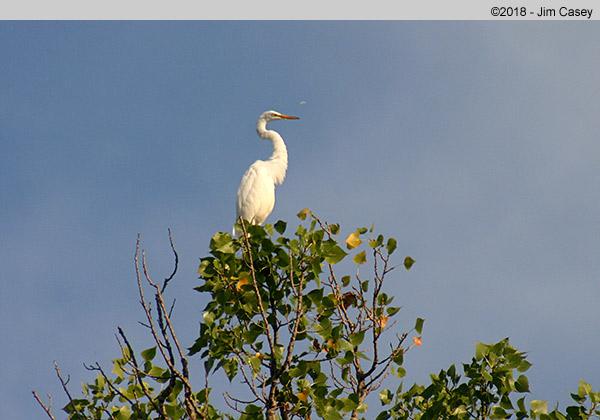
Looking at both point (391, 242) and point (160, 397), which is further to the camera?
point (391, 242)

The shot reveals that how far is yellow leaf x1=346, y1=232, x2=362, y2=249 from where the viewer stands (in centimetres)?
610

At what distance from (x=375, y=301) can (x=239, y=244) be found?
107 cm

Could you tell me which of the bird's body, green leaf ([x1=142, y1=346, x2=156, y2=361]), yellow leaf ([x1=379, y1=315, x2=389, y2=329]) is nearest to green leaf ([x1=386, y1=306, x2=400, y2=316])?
yellow leaf ([x1=379, y1=315, x2=389, y2=329])

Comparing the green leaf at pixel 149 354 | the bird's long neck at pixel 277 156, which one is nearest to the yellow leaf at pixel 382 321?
the green leaf at pixel 149 354

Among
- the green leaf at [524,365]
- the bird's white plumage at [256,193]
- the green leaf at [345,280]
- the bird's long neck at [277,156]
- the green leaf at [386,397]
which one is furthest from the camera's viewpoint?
the bird's long neck at [277,156]

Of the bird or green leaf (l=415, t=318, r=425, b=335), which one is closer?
green leaf (l=415, t=318, r=425, b=335)

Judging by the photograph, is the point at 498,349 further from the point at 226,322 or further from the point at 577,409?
the point at 226,322

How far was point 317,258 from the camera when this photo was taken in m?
5.71

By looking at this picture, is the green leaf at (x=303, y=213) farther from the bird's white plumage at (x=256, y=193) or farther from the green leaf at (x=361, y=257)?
Result: the bird's white plumage at (x=256, y=193)

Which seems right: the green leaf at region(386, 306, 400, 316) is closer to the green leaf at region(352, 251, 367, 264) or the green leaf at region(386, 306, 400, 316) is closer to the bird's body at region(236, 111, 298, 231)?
the green leaf at region(352, 251, 367, 264)

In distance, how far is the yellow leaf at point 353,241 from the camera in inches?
240

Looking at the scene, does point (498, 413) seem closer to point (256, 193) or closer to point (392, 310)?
point (392, 310)

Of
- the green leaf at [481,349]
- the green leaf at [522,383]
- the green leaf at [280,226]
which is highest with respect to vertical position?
the green leaf at [280,226]

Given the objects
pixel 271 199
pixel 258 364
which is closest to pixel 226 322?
pixel 258 364
